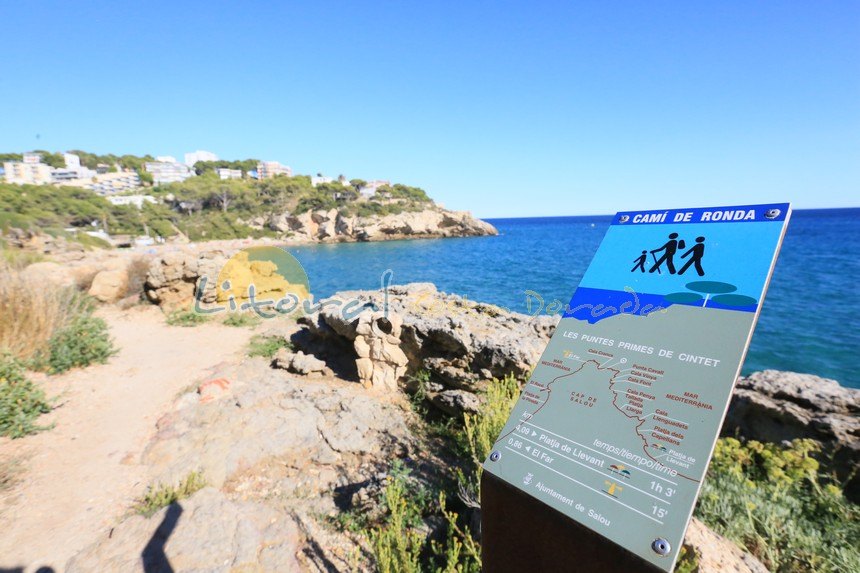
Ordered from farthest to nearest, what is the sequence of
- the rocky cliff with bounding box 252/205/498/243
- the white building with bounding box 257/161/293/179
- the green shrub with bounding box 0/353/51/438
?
the white building with bounding box 257/161/293/179 → the rocky cliff with bounding box 252/205/498/243 → the green shrub with bounding box 0/353/51/438

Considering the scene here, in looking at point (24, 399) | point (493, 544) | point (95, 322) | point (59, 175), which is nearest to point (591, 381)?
point (493, 544)

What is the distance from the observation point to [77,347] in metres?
6.72

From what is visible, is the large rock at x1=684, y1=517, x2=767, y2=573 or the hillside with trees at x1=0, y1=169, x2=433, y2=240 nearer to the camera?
the large rock at x1=684, y1=517, x2=767, y2=573

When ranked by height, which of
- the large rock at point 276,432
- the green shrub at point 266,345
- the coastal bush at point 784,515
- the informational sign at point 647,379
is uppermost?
the informational sign at point 647,379

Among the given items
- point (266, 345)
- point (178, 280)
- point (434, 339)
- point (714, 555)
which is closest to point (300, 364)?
point (266, 345)

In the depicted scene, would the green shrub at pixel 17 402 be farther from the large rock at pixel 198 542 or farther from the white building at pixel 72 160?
the white building at pixel 72 160

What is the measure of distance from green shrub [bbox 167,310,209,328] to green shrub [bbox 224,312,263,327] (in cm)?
68

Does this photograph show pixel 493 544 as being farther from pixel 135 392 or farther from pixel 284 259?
pixel 284 259

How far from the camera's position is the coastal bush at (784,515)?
8.45 ft

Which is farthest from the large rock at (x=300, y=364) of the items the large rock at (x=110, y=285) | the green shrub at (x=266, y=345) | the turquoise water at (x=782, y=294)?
the large rock at (x=110, y=285)

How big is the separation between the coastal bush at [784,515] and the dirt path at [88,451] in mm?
5236

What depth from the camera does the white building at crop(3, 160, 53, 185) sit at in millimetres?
82812

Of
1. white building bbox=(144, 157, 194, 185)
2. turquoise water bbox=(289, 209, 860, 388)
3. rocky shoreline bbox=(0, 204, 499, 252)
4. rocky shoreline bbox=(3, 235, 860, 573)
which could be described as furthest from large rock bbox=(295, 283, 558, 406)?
white building bbox=(144, 157, 194, 185)

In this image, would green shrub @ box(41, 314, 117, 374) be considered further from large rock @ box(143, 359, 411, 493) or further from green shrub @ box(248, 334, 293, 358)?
large rock @ box(143, 359, 411, 493)
